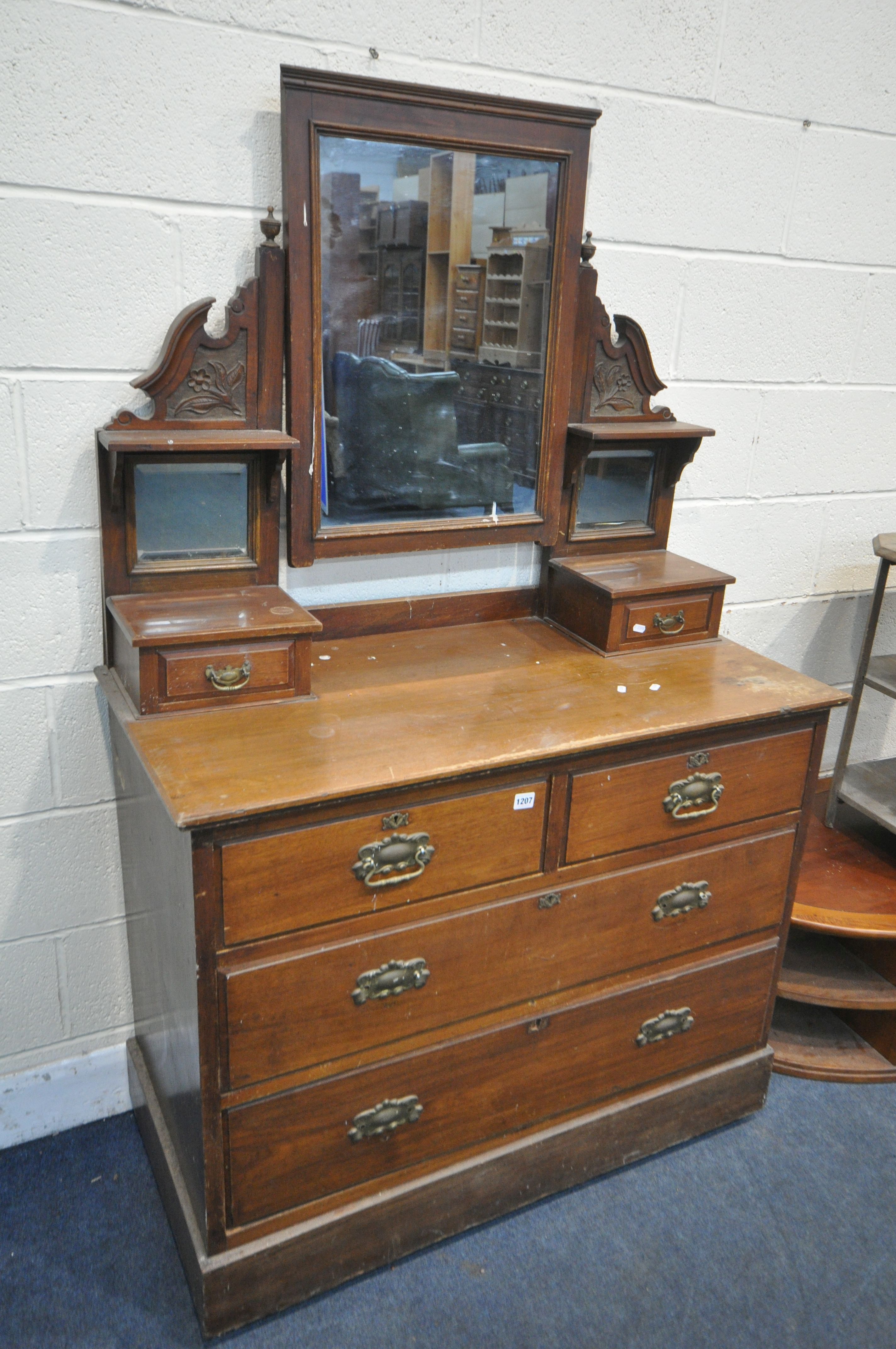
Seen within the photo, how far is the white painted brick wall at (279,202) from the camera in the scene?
1488 mm

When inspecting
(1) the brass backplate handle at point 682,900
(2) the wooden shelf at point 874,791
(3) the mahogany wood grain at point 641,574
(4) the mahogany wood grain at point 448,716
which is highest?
(3) the mahogany wood grain at point 641,574

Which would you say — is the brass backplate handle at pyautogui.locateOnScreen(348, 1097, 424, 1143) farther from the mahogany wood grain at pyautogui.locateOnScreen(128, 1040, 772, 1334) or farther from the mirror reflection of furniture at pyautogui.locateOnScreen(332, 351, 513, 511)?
the mirror reflection of furniture at pyautogui.locateOnScreen(332, 351, 513, 511)

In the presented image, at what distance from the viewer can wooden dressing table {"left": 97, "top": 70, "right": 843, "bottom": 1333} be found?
55.9 inches

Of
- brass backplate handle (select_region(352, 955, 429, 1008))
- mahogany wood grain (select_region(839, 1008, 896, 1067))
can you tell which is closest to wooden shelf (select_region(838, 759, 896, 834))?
mahogany wood grain (select_region(839, 1008, 896, 1067))

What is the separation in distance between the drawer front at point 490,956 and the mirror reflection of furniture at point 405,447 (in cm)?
72

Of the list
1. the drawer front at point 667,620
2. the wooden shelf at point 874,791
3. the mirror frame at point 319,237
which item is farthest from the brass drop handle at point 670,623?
the wooden shelf at point 874,791

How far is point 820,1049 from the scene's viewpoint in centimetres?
219

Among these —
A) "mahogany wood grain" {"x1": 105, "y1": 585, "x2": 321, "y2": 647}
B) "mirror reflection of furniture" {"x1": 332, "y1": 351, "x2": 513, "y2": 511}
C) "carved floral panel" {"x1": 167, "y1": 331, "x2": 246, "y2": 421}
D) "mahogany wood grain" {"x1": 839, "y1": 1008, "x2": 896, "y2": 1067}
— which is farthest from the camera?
"mahogany wood grain" {"x1": 839, "y1": 1008, "x2": 896, "y2": 1067}

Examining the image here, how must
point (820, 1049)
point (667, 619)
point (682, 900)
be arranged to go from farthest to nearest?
point (820, 1049) → point (667, 619) → point (682, 900)

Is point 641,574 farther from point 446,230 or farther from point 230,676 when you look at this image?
point 230,676

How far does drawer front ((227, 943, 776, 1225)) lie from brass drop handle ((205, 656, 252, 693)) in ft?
1.96

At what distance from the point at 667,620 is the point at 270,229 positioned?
95 centimetres

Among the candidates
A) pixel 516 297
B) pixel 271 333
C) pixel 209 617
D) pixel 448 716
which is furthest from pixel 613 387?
pixel 209 617

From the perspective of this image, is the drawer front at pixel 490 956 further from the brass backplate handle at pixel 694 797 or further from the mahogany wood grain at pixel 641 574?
the mahogany wood grain at pixel 641 574
